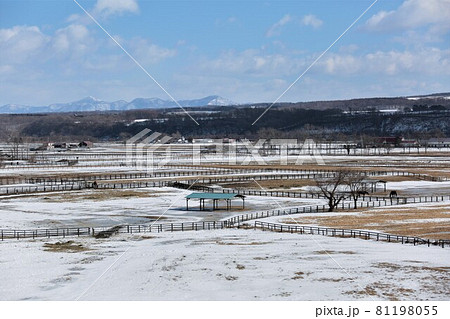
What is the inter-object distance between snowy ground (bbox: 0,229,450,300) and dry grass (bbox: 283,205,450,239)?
4970 millimetres

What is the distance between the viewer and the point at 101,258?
34938 millimetres

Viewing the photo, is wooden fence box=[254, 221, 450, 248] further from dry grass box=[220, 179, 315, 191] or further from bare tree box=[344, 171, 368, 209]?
dry grass box=[220, 179, 315, 191]

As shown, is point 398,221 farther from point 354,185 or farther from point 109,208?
point 109,208

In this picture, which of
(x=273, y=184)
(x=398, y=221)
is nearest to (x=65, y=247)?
(x=398, y=221)

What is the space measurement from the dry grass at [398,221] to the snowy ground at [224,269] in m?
4.97

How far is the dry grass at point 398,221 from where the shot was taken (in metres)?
42.4

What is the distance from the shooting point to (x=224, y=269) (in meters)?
31.9

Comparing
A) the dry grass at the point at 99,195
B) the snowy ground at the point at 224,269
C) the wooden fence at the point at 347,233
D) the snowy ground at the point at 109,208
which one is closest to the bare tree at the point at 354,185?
the snowy ground at the point at 109,208

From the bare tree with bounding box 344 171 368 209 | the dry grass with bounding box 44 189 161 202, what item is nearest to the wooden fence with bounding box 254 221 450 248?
the bare tree with bounding box 344 171 368 209
